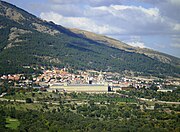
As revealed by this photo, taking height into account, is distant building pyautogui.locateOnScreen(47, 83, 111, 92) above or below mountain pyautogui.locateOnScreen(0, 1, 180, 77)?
below

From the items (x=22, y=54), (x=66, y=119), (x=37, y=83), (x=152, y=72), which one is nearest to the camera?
(x=66, y=119)

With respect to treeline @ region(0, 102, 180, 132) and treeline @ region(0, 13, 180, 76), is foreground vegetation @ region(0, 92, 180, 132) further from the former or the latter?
treeline @ region(0, 13, 180, 76)

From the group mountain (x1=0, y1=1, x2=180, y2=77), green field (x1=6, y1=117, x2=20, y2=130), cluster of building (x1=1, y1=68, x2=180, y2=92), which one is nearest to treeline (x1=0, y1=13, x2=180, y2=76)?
mountain (x1=0, y1=1, x2=180, y2=77)

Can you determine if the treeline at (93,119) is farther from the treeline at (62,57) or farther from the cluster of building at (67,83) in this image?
the treeline at (62,57)

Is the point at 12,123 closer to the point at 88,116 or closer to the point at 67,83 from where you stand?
the point at 88,116

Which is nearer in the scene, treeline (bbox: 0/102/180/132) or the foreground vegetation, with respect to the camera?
treeline (bbox: 0/102/180/132)

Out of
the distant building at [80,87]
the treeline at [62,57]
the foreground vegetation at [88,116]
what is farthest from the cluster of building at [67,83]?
the foreground vegetation at [88,116]

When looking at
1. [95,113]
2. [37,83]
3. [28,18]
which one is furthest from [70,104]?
[28,18]

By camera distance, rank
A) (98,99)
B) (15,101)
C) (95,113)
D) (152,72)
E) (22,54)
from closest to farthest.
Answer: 1. (95,113)
2. (15,101)
3. (98,99)
4. (22,54)
5. (152,72)

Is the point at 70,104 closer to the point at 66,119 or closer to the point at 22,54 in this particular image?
the point at 66,119
